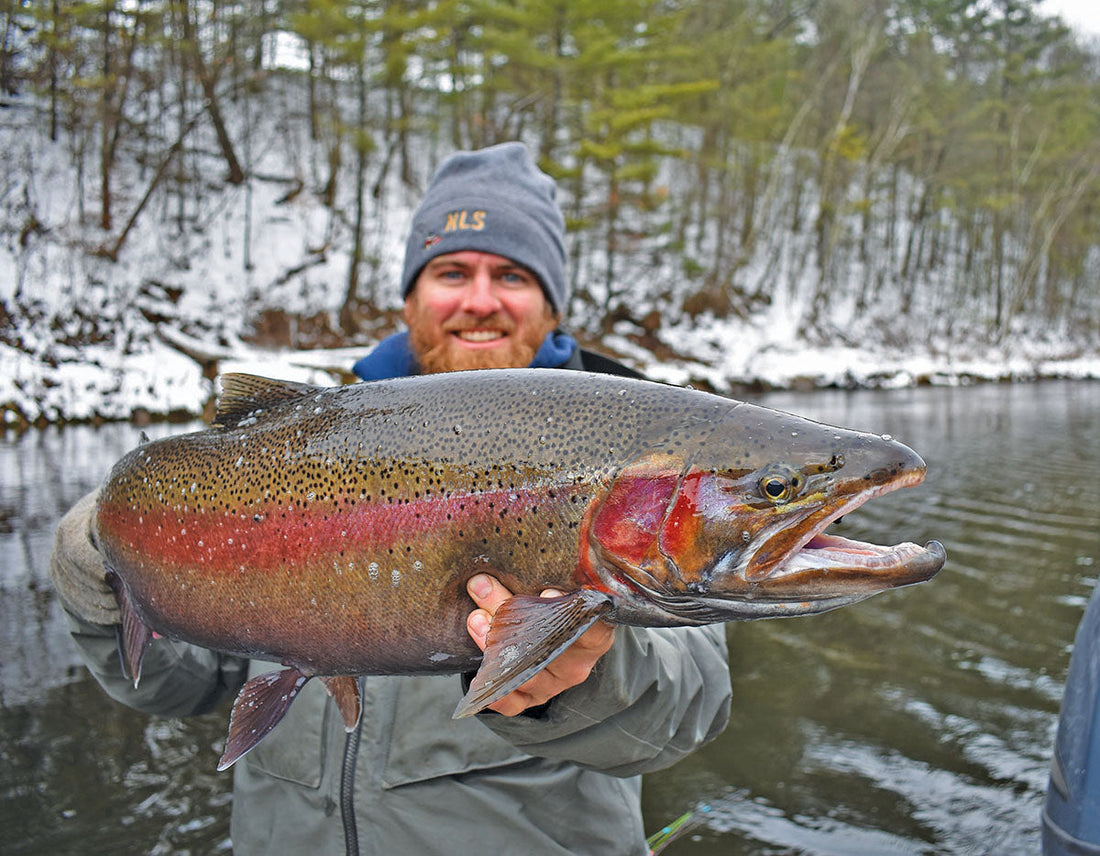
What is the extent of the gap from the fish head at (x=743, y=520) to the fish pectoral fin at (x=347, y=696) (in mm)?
657

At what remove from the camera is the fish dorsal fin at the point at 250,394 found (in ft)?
5.76

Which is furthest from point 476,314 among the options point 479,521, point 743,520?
point 743,520

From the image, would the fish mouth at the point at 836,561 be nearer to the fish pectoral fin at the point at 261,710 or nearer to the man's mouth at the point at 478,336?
the fish pectoral fin at the point at 261,710

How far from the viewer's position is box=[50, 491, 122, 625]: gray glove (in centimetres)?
199

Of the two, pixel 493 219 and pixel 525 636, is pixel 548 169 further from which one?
pixel 525 636

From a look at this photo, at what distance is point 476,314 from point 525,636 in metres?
1.52

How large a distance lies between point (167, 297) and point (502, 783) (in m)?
18.2

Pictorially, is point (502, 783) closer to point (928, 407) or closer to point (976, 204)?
point (928, 407)

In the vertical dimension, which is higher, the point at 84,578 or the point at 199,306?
the point at 199,306

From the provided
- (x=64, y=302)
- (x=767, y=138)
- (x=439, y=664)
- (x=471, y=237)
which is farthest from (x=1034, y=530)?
(x=767, y=138)

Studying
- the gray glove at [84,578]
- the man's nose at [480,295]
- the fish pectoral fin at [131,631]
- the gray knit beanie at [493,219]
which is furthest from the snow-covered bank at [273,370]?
the fish pectoral fin at [131,631]

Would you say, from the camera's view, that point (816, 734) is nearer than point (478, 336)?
No

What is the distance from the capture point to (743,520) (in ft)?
4.34

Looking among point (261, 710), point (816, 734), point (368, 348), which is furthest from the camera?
point (368, 348)
